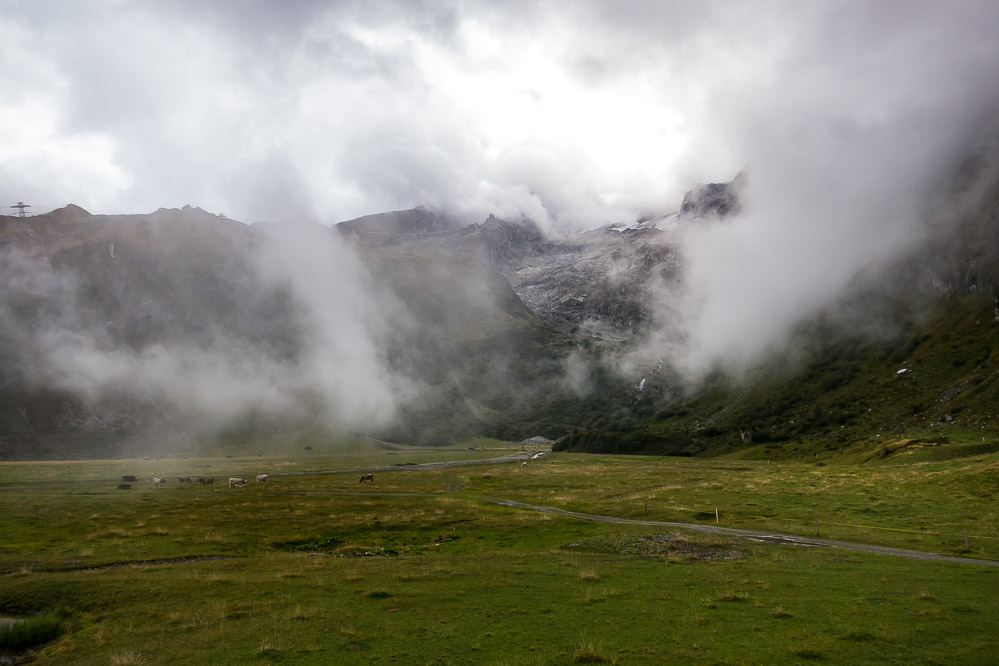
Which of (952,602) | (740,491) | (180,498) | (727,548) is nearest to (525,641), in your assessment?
(952,602)

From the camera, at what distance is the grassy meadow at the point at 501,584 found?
19.3m

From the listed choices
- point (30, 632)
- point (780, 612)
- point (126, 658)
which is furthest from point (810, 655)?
point (30, 632)

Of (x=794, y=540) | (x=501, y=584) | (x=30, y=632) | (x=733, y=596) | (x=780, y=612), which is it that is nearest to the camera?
(x=30, y=632)

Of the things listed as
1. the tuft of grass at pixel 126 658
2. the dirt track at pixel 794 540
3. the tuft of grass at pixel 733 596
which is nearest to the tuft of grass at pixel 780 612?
the tuft of grass at pixel 733 596

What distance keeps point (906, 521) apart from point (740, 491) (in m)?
27.1

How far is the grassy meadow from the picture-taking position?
63.3ft

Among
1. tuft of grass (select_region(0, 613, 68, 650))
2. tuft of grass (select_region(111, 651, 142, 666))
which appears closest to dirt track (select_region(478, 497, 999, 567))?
tuft of grass (select_region(111, 651, 142, 666))

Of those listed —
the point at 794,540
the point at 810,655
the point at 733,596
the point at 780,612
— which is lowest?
the point at 794,540

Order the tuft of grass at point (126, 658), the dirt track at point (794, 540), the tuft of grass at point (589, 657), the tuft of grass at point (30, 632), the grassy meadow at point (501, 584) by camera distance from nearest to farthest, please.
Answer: the tuft of grass at point (589, 657) → the tuft of grass at point (126, 658) → the grassy meadow at point (501, 584) → the tuft of grass at point (30, 632) → the dirt track at point (794, 540)

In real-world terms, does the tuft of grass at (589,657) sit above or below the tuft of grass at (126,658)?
below

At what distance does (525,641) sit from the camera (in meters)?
19.9

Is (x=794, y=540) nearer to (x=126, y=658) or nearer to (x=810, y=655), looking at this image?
(x=810, y=655)

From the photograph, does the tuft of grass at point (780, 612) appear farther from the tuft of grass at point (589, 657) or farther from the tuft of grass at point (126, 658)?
the tuft of grass at point (126, 658)

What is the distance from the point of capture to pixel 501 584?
28688mm
